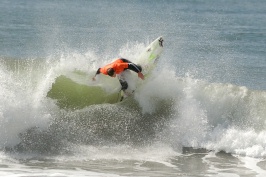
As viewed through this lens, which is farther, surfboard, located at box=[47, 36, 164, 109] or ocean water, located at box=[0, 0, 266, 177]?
surfboard, located at box=[47, 36, 164, 109]

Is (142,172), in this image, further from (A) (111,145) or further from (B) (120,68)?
(B) (120,68)

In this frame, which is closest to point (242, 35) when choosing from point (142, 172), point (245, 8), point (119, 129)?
point (245, 8)

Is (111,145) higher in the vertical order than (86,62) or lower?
lower

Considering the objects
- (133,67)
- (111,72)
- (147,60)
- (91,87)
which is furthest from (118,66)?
(147,60)

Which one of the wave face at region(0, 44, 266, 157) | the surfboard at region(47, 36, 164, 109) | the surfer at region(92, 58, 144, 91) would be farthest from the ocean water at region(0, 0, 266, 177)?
the surfer at region(92, 58, 144, 91)

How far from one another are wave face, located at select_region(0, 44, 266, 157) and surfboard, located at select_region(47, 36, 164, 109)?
100 millimetres

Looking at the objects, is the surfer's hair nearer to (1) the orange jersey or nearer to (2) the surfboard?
(1) the orange jersey

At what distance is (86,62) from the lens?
16500 mm

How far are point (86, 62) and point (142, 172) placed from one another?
5.36 m

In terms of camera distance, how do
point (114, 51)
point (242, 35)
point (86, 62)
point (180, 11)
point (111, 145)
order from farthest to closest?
1. point (180, 11)
2. point (242, 35)
3. point (114, 51)
4. point (86, 62)
5. point (111, 145)

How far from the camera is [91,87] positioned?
51.6ft

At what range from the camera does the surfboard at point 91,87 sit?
50.4 ft

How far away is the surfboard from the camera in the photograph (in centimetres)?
1538

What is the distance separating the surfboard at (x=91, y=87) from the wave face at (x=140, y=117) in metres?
0.10
